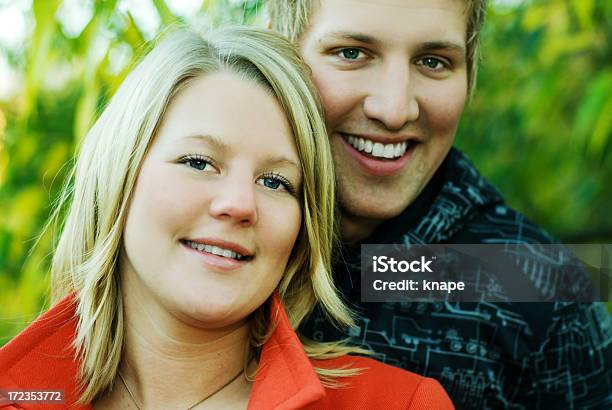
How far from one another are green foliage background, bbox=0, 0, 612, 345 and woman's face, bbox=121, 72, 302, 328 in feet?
1.40

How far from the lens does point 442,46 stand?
7.75 feet

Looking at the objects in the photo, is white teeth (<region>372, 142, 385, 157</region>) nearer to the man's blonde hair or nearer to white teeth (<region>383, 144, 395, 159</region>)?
white teeth (<region>383, 144, 395, 159</region>)

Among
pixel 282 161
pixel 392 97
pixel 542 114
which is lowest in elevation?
pixel 282 161

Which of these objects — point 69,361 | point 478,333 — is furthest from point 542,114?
point 69,361

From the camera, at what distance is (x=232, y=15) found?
2631 mm

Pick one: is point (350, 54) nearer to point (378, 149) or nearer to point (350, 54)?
point (350, 54)

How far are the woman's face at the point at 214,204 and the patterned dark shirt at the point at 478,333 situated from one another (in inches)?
19.5

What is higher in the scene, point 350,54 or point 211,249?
point 350,54

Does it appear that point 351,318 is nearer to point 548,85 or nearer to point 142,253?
point 142,253

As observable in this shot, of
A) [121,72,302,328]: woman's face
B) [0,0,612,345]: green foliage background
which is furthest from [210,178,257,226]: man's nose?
[0,0,612,345]: green foliage background

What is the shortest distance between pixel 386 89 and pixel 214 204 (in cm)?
69

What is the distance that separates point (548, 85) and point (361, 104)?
110 cm

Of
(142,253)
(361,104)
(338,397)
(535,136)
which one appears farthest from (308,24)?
(535,136)

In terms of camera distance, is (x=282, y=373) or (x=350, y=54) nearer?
(x=282, y=373)
